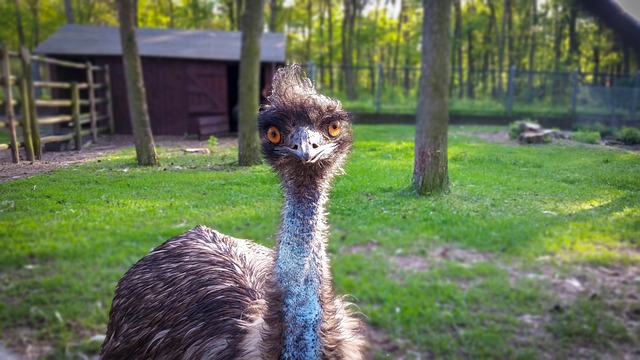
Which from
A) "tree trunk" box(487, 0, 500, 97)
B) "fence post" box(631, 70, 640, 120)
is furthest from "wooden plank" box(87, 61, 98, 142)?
"tree trunk" box(487, 0, 500, 97)

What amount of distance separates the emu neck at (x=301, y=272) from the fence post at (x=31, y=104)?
3.97 feet

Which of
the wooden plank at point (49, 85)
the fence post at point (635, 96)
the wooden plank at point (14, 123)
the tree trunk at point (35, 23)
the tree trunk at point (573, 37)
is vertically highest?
the tree trunk at point (35, 23)

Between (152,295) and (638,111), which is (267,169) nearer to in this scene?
(152,295)

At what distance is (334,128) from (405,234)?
0.88 meters

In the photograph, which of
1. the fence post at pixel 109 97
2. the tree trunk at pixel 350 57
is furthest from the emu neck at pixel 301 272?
the tree trunk at pixel 350 57

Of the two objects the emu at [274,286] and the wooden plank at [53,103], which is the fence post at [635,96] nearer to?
the emu at [274,286]

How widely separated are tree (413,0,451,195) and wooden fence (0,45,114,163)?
5.59 ft

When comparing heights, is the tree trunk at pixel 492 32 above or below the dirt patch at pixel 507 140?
above

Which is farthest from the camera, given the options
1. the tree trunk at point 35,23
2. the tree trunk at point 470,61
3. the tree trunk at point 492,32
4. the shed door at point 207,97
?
the tree trunk at point 470,61

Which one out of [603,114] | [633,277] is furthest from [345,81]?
[633,277]

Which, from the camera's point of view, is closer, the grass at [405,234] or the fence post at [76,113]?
the grass at [405,234]

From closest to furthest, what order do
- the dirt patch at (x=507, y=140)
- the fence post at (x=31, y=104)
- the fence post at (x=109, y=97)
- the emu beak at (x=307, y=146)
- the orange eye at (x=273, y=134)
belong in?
1. the emu beak at (x=307, y=146)
2. the orange eye at (x=273, y=134)
3. the fence post at (x=31, y=104)
4. the dirt patch at (x=507, y=140)
5. the fence post at (x=109, y=97)

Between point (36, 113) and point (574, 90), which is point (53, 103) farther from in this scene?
point (574, 90)

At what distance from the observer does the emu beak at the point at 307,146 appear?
192cm
